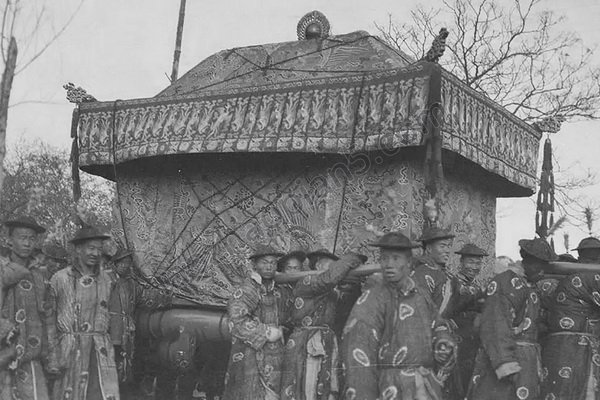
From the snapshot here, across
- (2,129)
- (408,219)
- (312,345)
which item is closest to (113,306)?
(312,345)

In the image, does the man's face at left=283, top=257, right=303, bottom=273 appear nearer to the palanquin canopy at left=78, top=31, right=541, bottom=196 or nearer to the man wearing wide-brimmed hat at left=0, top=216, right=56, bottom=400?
the palanquin canopy at left=78, top=31, right=541, bottom=196

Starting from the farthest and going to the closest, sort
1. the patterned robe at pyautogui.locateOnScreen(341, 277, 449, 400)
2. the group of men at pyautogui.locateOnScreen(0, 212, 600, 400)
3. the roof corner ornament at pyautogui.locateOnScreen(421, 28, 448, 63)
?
the roof corner ornament at pyautogui.locateOnScreen(421, 28, 448, 63), the group of men at pyautogui.locateOnScreen(0, 212, 600, 400), the patterned robe at pyautogui.locateOnScreen(341, 277, 449, 400)

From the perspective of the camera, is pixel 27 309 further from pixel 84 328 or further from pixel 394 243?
pixel 394 243

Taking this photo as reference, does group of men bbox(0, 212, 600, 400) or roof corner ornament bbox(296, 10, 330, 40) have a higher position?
roof corner ornament bbox(296, 10, 330, 40)

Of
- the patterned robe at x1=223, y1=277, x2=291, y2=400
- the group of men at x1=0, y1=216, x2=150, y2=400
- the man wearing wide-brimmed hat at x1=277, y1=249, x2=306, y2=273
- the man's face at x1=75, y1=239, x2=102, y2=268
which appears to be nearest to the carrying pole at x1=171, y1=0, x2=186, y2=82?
the group of men at x1=0, y1=216, x2=150, y2=400

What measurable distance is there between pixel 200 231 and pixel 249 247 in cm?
67

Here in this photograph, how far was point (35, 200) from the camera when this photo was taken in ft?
29.2

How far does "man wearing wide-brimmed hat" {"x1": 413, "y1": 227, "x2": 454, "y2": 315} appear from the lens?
7488 millimetres

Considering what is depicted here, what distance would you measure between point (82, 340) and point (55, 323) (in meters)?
0.31

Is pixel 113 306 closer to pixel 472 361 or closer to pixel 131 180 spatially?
pixel 131 180

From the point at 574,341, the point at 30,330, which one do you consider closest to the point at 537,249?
the point at 574,341

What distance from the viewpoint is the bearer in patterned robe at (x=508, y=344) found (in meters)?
6.98

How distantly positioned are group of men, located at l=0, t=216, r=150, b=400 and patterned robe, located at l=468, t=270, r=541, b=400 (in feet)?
10.6

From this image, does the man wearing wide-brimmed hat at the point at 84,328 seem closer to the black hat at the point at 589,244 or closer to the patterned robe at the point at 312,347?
the patterned robe at the point at 312,347
